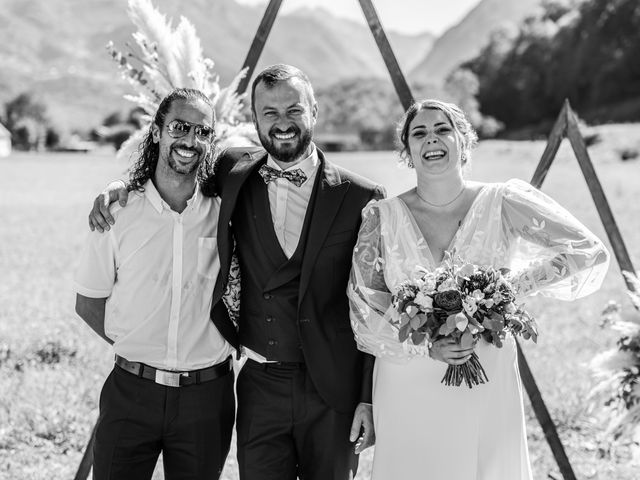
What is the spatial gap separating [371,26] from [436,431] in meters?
2.76

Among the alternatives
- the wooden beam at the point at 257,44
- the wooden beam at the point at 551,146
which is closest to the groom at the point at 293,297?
the wooden beam at the point at 257,44

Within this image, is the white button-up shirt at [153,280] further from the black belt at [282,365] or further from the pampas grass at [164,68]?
the pampas grass at [164,68]

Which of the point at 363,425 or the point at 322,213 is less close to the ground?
the point at 322,213

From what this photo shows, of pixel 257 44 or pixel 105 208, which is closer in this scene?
pixel 105 208

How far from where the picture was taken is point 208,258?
11.5 feet

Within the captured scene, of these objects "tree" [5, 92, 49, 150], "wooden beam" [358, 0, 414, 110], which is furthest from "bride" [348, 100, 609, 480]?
"tree" [5, 92, 49, 150]

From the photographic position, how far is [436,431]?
11.0ft

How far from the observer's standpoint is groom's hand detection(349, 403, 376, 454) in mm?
3520

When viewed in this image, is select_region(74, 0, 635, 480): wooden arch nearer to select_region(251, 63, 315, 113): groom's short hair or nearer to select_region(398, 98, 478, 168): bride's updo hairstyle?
select_region(398, 98, 478, 168): bride's updo hairstyle

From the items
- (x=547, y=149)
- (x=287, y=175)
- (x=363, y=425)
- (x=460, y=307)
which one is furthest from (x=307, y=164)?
(x=547, y=149)

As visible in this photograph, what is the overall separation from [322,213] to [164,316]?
925 millimetres

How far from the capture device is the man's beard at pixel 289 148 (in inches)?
136

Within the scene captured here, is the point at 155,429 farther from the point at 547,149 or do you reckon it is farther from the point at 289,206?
the point at 547,149

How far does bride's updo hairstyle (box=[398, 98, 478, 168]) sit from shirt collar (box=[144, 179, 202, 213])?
108 centimetres
